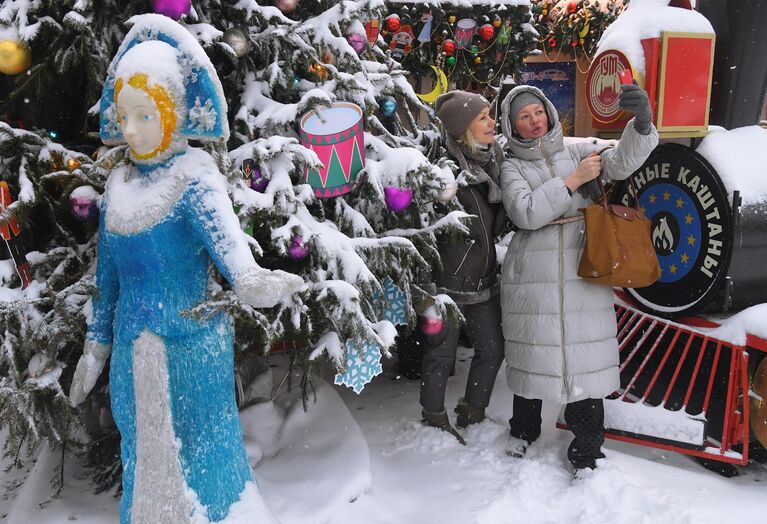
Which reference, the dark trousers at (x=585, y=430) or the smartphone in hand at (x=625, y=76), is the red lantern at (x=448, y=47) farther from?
the dark trousers at (x=585, y=430)

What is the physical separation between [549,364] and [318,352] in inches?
47.4

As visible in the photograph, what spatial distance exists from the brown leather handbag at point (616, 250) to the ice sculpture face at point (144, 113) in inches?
74.9

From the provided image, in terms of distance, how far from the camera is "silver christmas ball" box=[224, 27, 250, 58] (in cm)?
254

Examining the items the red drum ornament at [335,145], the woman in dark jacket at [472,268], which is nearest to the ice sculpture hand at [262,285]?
the red drum ornament at [335,145]

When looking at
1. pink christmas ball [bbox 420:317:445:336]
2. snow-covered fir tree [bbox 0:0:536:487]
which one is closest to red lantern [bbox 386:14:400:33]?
snow-covered fir tree [bbox 0:0:536:487]

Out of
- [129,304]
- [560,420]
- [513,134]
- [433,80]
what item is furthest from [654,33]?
[433,80]

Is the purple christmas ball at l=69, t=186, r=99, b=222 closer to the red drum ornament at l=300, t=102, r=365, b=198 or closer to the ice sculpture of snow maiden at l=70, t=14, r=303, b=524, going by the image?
the ice sculpture of snow maiden at l=70, t=14, r=303, b=524

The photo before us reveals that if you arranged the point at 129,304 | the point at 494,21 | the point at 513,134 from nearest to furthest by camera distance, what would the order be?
the point at 129,304, the point at 513,134, the point at 494,21

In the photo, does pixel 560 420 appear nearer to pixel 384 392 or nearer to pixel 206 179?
pixel 384 392

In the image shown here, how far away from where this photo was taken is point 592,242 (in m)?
2.88

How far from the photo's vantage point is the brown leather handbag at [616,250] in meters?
2.84

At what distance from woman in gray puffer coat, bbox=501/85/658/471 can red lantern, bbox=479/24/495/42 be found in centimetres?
321

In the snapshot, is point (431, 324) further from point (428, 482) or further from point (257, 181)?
point (257, 181)

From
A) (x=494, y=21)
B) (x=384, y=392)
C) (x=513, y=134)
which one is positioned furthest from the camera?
(x=494, y=21)
